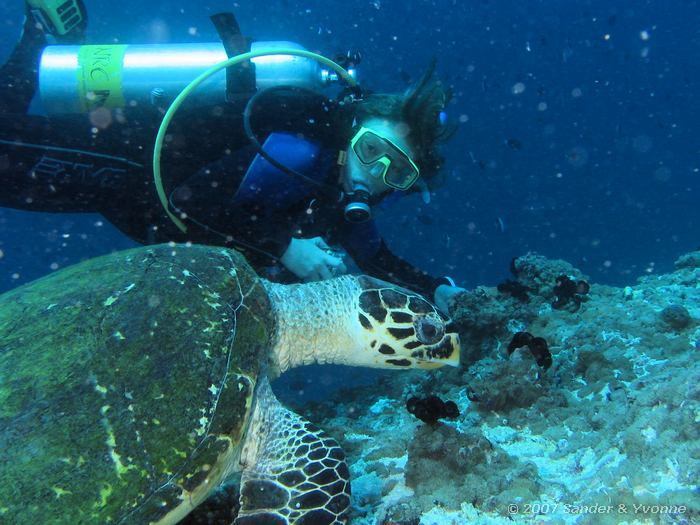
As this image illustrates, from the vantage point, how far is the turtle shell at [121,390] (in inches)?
76.7

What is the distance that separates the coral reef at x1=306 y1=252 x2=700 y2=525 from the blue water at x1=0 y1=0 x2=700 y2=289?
45.9m

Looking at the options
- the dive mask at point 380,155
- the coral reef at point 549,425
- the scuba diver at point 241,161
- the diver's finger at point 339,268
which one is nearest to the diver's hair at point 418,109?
the scuba diver at point 241,161

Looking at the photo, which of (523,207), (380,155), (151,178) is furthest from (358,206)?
(523,207)

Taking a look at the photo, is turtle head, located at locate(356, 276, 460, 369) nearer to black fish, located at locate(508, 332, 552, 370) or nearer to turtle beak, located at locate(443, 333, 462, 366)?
turtle beak, located at locate(443, 333, 462, 366)

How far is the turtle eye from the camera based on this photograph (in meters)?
3.25

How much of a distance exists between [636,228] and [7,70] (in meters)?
69.1

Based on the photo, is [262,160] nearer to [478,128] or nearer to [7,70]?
[7,70]

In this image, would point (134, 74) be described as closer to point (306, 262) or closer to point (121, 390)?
point (306, 262)

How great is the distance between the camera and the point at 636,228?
5856cm

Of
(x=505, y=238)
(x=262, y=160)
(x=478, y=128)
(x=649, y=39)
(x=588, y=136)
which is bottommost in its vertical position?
(x=262, y=160)

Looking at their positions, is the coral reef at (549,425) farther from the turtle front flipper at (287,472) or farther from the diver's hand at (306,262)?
the diver's hand at (306,262)

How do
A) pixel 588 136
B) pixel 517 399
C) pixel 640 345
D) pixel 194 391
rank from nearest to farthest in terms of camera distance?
pixel 194 391 → pixel 517 399 → pixel 640 345 → pixel 588 136

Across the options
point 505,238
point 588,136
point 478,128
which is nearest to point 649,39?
point 588,136

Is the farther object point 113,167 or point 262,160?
point 113,167
